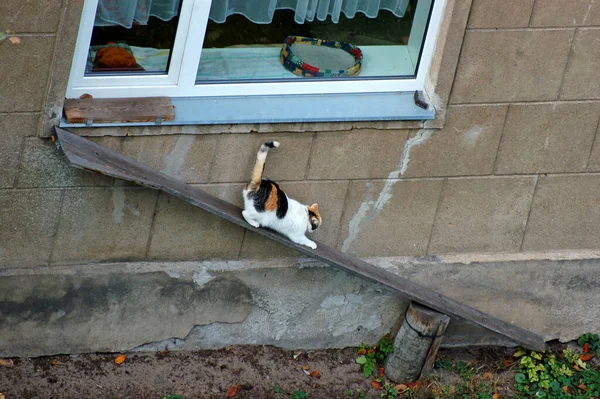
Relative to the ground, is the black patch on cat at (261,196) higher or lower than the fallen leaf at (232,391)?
higher

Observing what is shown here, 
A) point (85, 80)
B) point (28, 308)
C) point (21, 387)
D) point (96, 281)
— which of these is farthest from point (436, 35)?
point (21, 387)

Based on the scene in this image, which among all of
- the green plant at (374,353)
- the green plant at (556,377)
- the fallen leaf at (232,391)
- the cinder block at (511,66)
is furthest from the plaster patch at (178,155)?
the green plant at (556,377)

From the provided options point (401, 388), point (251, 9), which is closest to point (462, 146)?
point (251, 9)

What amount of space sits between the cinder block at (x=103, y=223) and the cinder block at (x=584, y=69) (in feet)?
7.60

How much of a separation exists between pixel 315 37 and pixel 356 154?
667mm

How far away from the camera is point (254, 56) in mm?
4625

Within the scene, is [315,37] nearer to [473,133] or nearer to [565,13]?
[473,133]

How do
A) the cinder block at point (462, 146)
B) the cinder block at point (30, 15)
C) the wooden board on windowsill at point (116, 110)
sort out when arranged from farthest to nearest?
the cinder block at point (462, 146), the wooden board on windowsill at point (116, 110), the cinder block at point (30, 15)

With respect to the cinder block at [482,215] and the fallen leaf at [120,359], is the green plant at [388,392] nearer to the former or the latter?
the cinder block at [482,215]

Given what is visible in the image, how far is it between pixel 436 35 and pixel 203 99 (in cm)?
126

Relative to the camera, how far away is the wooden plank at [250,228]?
415cm

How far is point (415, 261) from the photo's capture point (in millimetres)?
5141

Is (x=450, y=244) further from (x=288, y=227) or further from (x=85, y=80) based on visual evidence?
(x=85, y=80)

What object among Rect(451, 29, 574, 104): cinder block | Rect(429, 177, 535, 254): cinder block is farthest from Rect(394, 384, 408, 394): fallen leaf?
Rect(451, 29, 574, 104): cinder block
